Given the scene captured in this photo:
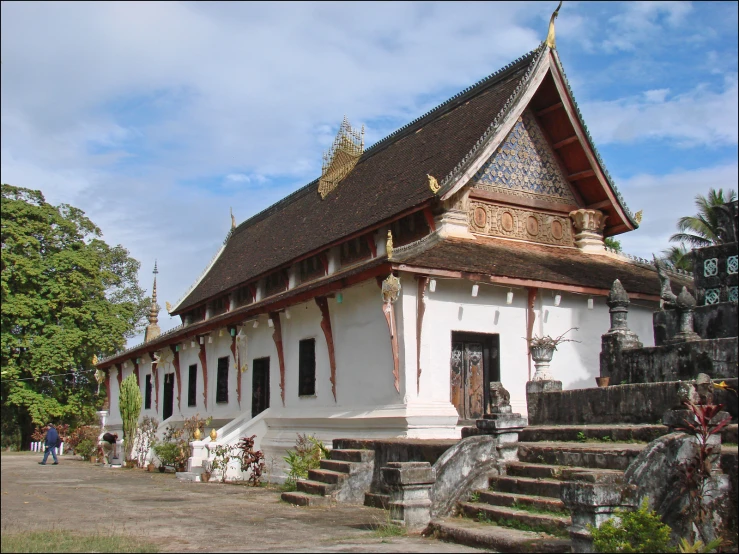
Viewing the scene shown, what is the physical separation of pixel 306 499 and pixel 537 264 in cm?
641

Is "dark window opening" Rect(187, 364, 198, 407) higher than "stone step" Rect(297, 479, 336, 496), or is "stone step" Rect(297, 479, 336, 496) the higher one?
"dark window opening" Rect(187, 364, 198, 407)

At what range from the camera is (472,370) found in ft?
47.7

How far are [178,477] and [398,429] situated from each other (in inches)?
272

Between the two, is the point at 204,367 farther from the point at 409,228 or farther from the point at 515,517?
the point at 515,517

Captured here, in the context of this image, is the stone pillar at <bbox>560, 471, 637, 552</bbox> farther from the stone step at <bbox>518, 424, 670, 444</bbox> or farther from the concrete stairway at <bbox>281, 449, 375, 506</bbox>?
the concrete stairway at <bbox>281, 449, 375, 506</bbox>

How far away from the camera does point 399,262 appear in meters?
13.1

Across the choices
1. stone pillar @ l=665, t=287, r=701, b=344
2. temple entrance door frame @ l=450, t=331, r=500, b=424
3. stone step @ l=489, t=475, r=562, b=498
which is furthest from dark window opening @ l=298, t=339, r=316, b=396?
stone pillar @ l=665, t=287, r=701, b=344

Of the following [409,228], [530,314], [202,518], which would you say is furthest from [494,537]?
[409,228]

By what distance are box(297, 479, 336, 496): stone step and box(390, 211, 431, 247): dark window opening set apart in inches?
214

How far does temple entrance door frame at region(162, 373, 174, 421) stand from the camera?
25562 millimetres

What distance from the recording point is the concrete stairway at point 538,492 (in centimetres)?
783

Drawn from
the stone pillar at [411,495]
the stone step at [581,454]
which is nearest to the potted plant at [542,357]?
the stone step at [581,454]

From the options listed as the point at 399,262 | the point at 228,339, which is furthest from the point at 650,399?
the point at 228,339

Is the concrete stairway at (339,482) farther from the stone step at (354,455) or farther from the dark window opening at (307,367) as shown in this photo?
the dark window opening at (307,367)
